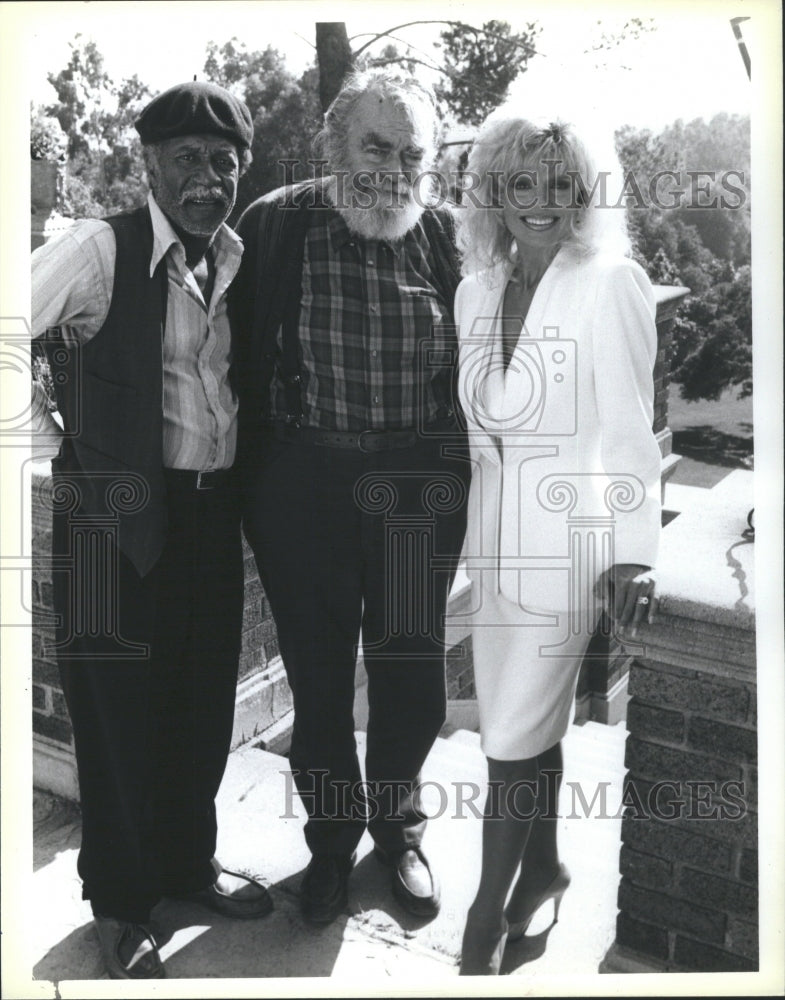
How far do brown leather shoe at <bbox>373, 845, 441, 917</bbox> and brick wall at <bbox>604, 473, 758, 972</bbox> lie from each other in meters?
0.45

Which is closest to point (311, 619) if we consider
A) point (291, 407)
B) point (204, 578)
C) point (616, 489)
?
point (204, 578)

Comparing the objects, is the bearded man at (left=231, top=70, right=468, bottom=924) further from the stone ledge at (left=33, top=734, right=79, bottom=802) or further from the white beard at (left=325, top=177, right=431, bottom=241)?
the stone ledge at (left=33, top=734, right=79, bottom=802)

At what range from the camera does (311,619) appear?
2.83 metres

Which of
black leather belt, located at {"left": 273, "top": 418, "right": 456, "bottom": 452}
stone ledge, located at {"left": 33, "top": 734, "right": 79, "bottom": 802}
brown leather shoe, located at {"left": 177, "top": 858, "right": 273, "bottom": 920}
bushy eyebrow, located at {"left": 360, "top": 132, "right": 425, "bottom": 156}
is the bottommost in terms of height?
brown leather shoe, located at {"left": 177, "top": 858, "right": 273, "bottom": 920}

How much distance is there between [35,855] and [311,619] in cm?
99

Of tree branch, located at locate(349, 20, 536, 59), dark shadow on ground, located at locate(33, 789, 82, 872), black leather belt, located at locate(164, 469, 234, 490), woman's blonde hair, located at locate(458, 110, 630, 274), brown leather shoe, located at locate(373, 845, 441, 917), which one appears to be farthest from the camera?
dark shadow on ground, located at locate(33, 789, 82, 872)

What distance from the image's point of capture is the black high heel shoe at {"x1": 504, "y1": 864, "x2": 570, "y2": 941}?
9.29 ft

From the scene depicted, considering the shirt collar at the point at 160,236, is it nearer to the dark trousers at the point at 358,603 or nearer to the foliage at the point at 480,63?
the dark trousers at the point at 358,603

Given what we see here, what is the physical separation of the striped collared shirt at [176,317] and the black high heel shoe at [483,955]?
132cm

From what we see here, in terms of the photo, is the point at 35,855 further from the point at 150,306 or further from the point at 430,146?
the point at 430,146

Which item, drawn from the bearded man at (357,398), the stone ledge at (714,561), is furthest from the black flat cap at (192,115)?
the stone ledge at (714,561)

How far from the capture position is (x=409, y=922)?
9.50 feet

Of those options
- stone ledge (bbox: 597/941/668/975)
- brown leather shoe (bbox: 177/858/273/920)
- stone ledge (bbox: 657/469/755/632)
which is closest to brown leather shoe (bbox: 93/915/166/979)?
brown leather shoe (bbox: 177/858/273/920)

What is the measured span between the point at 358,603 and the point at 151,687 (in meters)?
0.54
